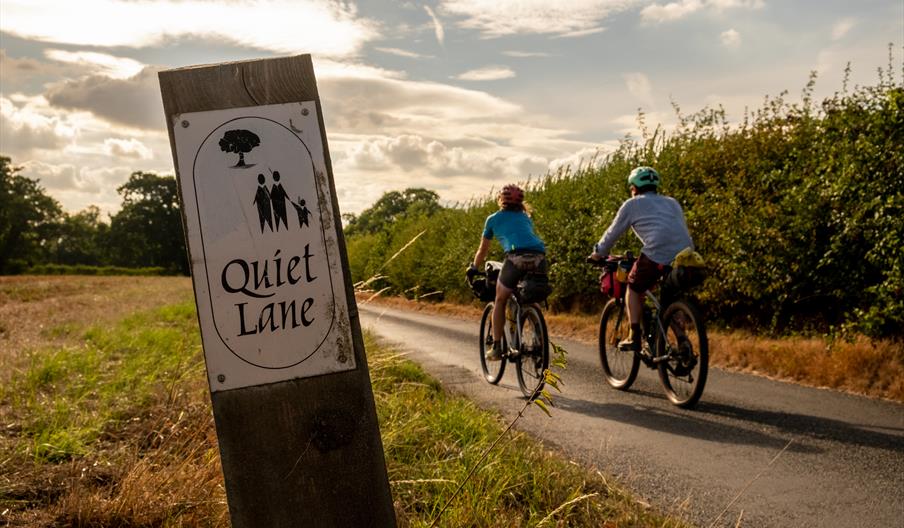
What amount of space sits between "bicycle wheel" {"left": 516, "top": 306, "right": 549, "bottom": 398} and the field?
113 cm

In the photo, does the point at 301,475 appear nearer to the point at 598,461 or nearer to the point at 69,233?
the point at 598,461

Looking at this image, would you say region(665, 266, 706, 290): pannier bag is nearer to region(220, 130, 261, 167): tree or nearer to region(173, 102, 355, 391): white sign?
region(173, 102, 355, 391): white sign

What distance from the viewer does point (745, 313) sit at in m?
10.8

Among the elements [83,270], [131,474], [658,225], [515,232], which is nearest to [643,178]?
[658,225]

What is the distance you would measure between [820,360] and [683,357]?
2095mm

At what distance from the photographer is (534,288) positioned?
7.26 meters

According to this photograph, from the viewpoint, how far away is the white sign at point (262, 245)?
2125 millimetres

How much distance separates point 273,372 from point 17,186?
84.5 metres

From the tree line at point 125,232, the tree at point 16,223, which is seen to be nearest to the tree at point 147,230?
the tree line at point 125,232

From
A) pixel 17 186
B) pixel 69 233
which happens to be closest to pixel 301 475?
pixel 17 186

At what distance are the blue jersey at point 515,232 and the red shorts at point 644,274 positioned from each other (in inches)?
34.8

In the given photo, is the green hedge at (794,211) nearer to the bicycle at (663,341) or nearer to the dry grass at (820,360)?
the dry grass at (820,360)

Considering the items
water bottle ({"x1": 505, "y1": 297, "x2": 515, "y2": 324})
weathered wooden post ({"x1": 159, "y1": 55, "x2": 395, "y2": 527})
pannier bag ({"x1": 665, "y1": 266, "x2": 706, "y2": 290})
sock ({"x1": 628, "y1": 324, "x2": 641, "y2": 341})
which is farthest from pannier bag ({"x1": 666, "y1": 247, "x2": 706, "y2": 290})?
weathered wooden post ({"x1": 159, "y1": 55, "x2": 395, "y2": 527})

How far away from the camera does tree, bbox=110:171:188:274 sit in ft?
300
